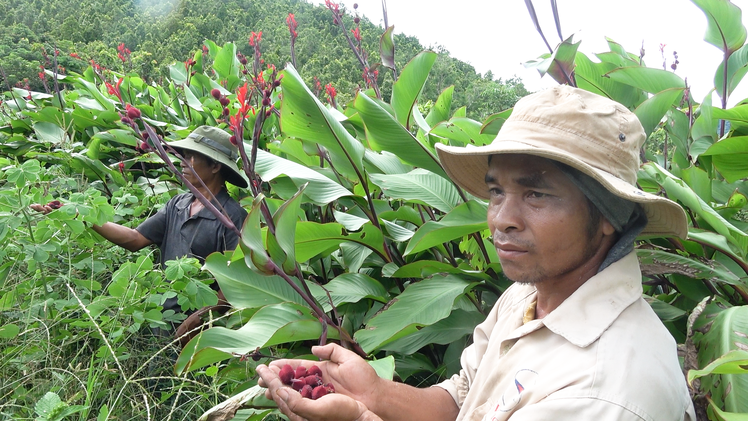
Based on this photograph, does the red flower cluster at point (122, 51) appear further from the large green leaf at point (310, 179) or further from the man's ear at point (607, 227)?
the man's ear at point (607, 227)

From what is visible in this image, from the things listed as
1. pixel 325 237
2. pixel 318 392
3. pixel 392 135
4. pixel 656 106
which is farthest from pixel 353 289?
pixel 656 106

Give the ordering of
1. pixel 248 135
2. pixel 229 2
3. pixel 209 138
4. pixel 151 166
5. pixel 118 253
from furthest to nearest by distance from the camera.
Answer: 1. pixel 229 2
2. pixel 151 166
3. pixel 248 135
4. pixel 209 138
5. pixel 118 253

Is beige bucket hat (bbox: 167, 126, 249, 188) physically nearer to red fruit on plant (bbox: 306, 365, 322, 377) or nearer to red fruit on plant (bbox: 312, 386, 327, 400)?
red fruit on plant (bbox: 306, 365, 322, 377)

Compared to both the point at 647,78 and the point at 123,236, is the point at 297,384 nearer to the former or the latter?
the point at 647,78

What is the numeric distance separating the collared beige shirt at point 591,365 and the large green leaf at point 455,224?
19.1 inches

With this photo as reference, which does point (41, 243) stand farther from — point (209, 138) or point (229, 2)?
point (229, 2)

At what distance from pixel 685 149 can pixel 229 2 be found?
36.8 meters

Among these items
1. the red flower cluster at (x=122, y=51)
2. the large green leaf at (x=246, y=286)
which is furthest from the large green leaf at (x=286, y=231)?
the red flower cluster at (x=122, y=51)

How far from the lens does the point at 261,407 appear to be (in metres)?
1.56

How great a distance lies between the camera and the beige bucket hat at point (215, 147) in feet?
9.79

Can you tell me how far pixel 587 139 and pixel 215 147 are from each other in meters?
2.27

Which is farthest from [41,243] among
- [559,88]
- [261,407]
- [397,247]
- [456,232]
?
[559,88]

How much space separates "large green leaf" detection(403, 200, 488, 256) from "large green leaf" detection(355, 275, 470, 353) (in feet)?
0.49

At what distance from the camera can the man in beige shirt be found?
103 centimetres
